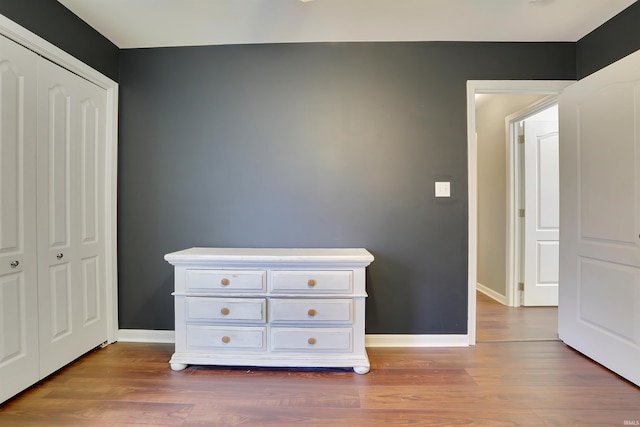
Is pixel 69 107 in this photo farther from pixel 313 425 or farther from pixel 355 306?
pixel 313 425

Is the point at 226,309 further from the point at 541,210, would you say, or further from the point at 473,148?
the point at 541,210

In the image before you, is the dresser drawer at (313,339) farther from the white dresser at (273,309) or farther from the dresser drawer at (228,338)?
the dresser drawer at (228,338)

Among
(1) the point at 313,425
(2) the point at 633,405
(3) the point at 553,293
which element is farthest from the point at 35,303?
(3) the point at 553,293

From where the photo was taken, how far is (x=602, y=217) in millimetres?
1970

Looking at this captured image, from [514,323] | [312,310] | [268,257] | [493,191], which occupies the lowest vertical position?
[514,323]

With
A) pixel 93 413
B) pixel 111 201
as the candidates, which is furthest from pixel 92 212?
pixel 93 413

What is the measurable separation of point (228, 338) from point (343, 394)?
772mm

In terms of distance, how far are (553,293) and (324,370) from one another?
275 cm

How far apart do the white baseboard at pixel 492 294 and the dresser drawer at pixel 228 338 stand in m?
2.75

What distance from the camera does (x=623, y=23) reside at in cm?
191

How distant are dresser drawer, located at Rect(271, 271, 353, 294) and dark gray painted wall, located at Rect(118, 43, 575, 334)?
17.4 inches

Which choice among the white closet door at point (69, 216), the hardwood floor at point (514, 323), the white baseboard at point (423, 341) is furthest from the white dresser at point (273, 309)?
the hardwood floor at point (514, 323)

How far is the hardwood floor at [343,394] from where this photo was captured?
150cm

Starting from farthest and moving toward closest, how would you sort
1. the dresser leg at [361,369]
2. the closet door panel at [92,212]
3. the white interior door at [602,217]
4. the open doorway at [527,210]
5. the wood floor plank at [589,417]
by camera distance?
the open doorway at [527,210], the closet door panel at [92,212], the dresser leg at [361,369], the white interior door at [602,217], the wood floor plank at [589,417]
